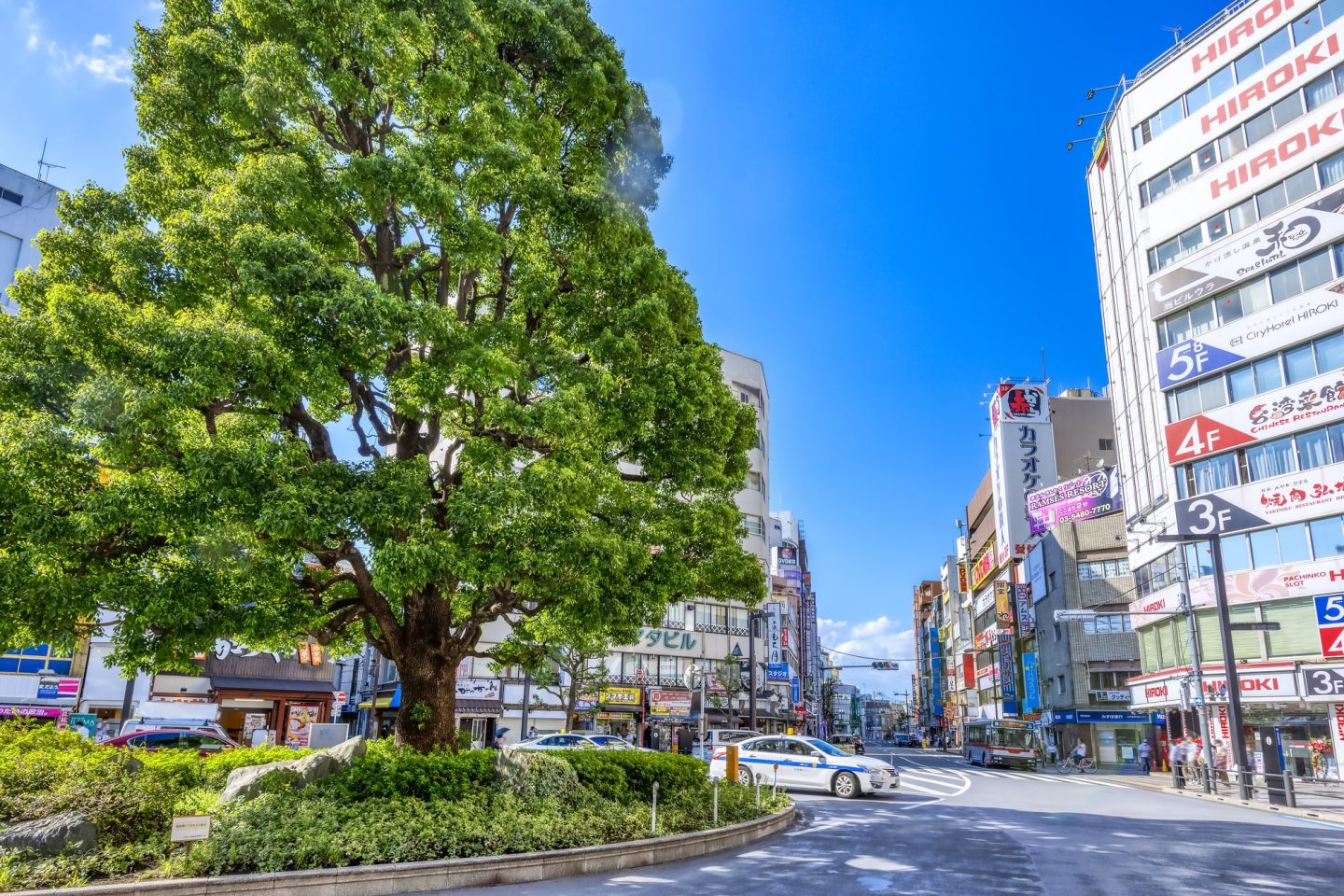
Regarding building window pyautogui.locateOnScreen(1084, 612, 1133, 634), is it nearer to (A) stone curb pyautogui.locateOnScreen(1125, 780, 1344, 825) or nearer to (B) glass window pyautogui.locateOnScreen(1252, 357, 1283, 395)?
(A) stone curb pyautogui.locateOnScreen(1125, 780, 1344, 825)

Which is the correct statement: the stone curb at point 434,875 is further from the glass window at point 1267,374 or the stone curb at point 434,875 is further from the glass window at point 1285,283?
the glass window at point 1285,283

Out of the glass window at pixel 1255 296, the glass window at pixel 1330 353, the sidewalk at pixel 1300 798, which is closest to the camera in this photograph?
the sidewalk at pixel 1300 798

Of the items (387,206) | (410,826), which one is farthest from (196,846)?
(387,206)

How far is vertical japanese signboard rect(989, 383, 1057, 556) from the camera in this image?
66562 mm

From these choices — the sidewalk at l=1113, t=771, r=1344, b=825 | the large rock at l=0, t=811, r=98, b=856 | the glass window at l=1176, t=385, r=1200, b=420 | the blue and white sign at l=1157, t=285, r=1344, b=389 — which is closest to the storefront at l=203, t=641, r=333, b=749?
the large rock at l=0, t=811, r=98, b=856

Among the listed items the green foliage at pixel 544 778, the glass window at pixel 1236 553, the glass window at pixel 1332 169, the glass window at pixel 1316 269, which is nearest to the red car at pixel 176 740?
the green foliage at pixel 544 778

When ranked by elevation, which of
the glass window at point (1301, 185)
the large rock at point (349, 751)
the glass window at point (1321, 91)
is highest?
the glass window at point (1321, 91)

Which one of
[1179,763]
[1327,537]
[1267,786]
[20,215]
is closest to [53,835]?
[1267,786]

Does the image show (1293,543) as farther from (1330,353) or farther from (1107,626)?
(1107,626)

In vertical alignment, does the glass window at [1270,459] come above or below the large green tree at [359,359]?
above

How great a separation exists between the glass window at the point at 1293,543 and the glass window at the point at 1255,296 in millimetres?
8466

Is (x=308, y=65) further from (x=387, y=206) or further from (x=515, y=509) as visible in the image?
(x=515, y=509)

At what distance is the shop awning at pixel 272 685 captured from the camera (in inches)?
1326

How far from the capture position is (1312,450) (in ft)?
99.0
